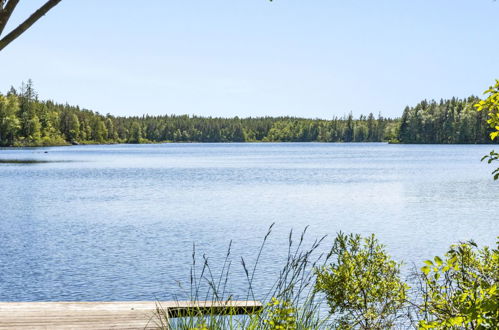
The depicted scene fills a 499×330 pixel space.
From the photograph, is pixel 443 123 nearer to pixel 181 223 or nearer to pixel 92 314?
pixel 181 223

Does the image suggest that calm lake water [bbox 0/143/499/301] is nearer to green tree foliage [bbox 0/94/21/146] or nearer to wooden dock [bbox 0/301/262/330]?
wooden dock [bbox 0/301/262/330]

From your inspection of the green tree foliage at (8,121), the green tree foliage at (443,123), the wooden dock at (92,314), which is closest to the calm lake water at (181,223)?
the wooden dock at (92,314)

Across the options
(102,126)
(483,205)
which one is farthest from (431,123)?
(483,205)

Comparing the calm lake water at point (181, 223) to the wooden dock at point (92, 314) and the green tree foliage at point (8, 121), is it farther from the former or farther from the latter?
the green tree foliage at point (8, 121)

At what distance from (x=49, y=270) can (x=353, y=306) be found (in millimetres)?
10416

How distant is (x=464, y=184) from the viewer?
37125mm

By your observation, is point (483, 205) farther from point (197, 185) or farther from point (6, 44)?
point (6, 44)

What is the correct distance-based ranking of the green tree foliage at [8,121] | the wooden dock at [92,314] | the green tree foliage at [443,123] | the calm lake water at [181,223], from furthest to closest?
the green tree foliage at [443,123] → the green tree foliage at [8,121] → the calm lake water at [181,223] → the wooden dock at [92,314]

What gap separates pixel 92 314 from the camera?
3729 mm

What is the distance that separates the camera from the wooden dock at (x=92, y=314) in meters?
3.51

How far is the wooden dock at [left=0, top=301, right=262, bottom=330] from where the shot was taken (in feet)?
11.5

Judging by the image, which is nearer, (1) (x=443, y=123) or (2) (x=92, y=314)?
(2) (x=92, y=314)

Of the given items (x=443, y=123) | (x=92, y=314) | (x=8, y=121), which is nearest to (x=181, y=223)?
(x=92, y=314)

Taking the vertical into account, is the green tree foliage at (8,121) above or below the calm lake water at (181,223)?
above
